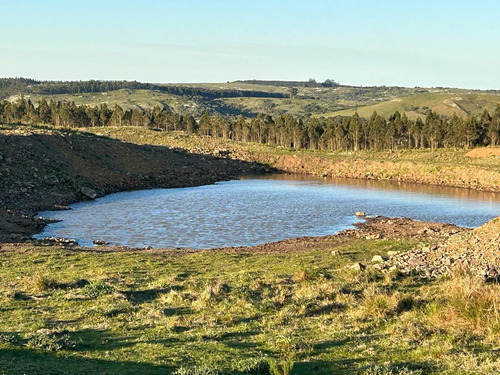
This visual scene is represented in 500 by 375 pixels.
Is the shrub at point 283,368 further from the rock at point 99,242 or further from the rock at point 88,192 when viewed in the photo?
the rock at point 88,192

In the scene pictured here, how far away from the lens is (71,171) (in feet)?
167

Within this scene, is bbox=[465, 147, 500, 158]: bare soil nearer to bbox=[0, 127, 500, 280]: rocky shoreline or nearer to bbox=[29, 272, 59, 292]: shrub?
bbox=[0, 127, 500, 280]: rocky shoreline

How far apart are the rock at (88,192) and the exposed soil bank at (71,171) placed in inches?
7.3

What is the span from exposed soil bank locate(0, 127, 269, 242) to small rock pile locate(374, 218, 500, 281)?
65.2 feet

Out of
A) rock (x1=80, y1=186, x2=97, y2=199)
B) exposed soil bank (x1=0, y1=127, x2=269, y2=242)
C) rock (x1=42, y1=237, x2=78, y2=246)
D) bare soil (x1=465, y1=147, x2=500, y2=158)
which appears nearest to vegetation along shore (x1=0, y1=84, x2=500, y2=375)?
rock (x1=42, y1=237, x2=78, y2=246)

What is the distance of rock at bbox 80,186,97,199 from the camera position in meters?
46.2

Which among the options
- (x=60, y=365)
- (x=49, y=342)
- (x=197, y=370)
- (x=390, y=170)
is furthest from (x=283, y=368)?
(x=390, y=170)

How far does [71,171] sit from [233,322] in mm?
42523

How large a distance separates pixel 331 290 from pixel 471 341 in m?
4.86

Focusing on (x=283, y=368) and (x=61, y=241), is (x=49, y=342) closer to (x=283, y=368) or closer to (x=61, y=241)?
(x=283, y=368)

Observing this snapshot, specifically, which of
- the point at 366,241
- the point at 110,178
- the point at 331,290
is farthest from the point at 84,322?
the point at 110,178

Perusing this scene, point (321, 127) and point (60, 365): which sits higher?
point (321, 127)

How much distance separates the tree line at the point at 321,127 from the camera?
97.9 m

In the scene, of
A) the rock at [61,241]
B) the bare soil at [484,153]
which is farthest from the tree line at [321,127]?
the rock at [61,241]
